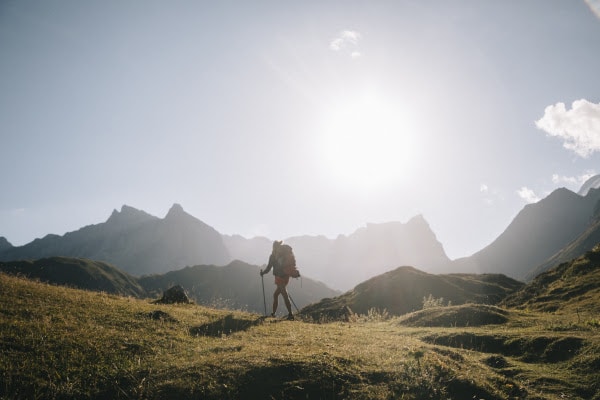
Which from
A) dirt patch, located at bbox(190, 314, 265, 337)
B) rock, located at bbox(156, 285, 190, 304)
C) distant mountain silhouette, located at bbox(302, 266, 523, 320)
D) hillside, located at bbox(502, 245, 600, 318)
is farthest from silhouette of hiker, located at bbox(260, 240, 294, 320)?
distant mountain silhouette, located at bbox(302, 266, 523, 320)

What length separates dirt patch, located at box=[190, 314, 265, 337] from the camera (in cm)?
1234

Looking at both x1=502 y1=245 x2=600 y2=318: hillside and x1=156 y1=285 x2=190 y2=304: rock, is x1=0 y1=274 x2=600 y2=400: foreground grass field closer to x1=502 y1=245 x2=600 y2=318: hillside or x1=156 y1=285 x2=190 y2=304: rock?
x1=156 y1=285 x2=190 y2=304: rock

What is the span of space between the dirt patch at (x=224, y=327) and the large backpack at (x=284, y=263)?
12.3ft

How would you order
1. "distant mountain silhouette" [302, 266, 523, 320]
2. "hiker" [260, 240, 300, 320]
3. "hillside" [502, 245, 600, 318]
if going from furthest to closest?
"distant mountain silhouette" [302, 266, 523, 320], "hillside" [502, 245, 600, 318], "hiker" [260, 240, 300, 320]

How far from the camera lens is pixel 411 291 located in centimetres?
8719

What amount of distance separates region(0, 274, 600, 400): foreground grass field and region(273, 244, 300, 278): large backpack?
507cm

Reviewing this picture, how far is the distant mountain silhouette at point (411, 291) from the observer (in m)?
79.6

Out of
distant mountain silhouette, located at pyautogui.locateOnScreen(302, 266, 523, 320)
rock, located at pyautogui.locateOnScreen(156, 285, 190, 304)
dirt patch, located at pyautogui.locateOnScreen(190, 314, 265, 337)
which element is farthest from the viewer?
distant mountain silhouette, located at pyautogui.locateOnScreen(302, 266, 523, 320)

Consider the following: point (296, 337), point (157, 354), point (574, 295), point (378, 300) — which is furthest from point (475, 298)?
point (157, 354)

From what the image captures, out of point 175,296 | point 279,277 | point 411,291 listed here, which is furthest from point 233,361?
point 411,291

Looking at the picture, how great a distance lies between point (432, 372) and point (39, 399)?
29.0 feet

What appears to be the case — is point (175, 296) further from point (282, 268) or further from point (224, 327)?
point (224, 327)

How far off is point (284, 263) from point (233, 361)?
1076 centimetres

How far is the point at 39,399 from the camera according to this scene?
21.4ft
